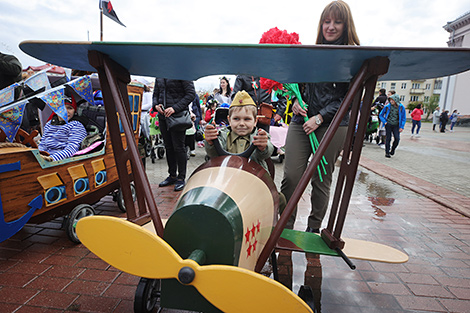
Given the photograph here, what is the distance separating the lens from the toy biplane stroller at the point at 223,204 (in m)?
1.14

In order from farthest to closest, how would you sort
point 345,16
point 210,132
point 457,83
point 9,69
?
1. point 457,83
2. point 9,69
3. point 345,16
4. point 210,132

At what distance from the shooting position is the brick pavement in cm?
195

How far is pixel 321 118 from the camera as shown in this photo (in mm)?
2375

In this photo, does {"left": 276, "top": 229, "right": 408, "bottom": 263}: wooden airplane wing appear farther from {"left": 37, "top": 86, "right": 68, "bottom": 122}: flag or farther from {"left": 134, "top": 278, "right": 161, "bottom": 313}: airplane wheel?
{"left": 37, "top": 86, "right": 68, "bottom": 122}: flag

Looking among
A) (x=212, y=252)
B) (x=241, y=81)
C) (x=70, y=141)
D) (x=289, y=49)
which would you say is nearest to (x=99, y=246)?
(x=212, y=252)

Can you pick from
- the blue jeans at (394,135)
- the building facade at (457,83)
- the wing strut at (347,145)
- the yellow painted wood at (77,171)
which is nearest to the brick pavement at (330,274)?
the wing strut at (347,145)

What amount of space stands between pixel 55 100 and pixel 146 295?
196 cm

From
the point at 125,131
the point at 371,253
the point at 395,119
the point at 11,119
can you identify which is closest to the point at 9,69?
the point at 11,119

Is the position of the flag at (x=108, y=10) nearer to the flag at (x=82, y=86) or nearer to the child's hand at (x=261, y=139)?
the flag at (x=82, y=86)

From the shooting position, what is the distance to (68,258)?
2434 mm

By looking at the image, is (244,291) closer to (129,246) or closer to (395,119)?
(129,246)

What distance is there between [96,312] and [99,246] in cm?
91

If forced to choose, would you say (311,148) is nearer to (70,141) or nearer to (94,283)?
(94,283)

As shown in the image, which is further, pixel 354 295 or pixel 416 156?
pixel 416 156
